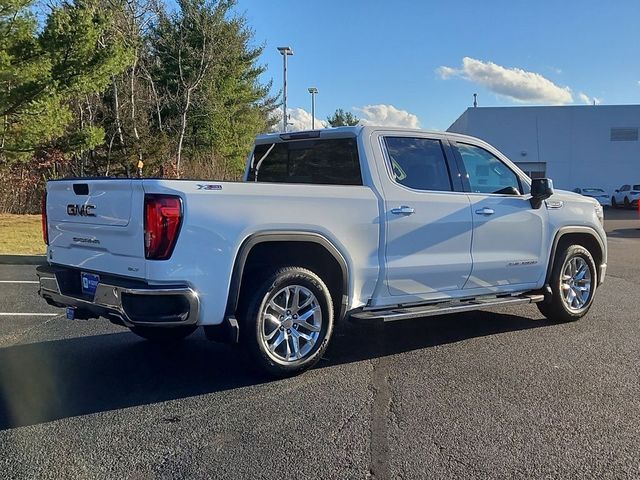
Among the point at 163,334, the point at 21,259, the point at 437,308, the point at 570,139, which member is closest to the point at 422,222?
the point at 437,308

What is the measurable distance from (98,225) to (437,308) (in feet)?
9.77

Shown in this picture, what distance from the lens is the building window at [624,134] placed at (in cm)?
4362

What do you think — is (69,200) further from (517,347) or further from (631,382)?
(631,382)

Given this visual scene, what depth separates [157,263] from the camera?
4336 millimetres

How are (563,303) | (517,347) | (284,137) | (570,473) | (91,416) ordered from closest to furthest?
(570,473), (91,416), (517,347), (284,137), (563,303)

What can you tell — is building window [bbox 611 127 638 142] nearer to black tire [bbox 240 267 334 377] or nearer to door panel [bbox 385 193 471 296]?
door panel [bbox 385 193 471 296]

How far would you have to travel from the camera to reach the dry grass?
13.5m

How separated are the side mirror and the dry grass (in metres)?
10.3

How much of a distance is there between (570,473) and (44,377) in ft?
12.8

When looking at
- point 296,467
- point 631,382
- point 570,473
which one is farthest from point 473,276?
point 296,467

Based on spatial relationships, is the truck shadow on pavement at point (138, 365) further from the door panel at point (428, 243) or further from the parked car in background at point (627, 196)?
the parked car in background at point (627, 196)

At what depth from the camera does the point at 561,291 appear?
6.95 metres

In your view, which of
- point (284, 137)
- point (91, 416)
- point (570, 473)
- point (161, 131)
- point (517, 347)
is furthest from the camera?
point (161, 131)

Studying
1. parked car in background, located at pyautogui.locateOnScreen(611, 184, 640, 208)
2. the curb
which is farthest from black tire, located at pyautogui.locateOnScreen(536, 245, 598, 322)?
parked car in background, located at pyautogui.locateOnScreen(611, 184, 640, 208)
